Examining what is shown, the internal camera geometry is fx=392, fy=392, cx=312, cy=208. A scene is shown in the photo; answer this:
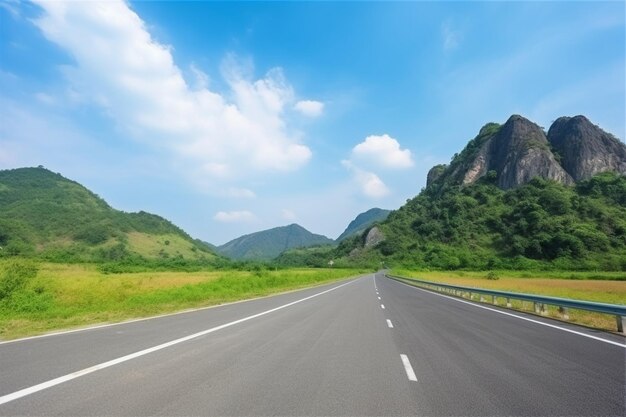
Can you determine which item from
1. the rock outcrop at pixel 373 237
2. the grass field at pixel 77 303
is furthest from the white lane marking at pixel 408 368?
the rock outcrop at pixel 373 237

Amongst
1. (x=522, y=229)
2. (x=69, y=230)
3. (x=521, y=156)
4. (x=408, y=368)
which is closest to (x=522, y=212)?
(x=522, y=229)

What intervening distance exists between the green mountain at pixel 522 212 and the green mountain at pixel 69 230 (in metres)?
93.7

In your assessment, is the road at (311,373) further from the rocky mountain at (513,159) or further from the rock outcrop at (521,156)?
the rocky mountain at (513,159)

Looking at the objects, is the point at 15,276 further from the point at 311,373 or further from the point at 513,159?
the point at 513,159

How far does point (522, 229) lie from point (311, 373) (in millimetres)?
132897

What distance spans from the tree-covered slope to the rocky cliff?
7.37m

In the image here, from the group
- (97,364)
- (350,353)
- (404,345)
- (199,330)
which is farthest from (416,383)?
(199,330)

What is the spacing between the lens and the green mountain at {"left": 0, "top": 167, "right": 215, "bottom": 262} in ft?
410

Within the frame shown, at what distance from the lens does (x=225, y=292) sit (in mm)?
28344

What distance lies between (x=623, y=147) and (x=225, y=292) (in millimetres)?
179951

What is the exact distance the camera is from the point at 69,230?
5842 inches

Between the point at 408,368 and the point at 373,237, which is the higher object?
the point at 373,237

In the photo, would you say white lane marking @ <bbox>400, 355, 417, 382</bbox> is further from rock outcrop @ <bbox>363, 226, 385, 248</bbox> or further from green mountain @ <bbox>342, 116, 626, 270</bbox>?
rock outcrop @ <bbox>363, 226, 385, 248</bbox>

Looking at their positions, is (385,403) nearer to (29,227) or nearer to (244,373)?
(244,373)
